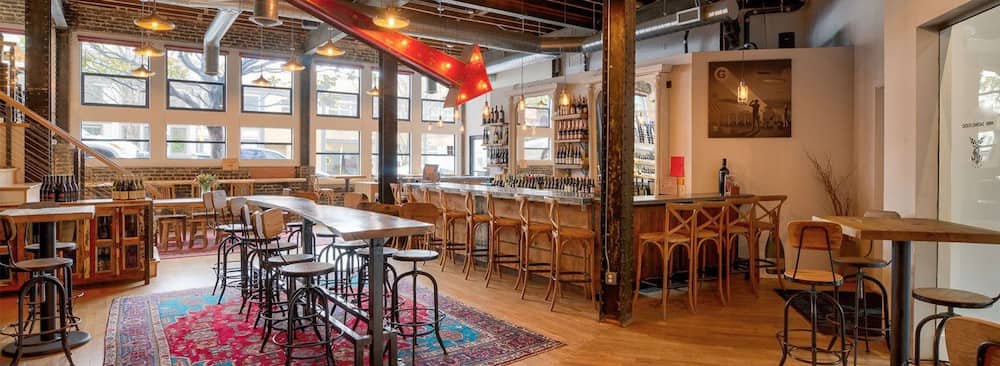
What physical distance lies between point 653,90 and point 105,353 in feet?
21.1

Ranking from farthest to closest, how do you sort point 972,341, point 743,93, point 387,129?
point 387,129 < point 743,93 < point 972,341

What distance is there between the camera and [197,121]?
1241cm

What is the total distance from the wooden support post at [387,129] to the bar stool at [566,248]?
11.9ft

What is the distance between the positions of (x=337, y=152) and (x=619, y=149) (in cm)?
1075

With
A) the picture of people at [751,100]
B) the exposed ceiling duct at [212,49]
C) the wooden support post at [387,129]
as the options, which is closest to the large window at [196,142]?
the exposed ceiling duct at [212,49]

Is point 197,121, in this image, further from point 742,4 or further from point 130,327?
point 742,4

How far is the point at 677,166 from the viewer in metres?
7.39

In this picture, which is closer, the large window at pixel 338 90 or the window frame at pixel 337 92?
the window frame at pixel 337 92

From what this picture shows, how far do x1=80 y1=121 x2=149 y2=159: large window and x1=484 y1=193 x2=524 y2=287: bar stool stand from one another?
9.04 metres

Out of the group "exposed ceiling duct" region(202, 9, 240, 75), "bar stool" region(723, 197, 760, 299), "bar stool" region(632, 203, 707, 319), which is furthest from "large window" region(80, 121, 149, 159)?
"bar stool" region(723, 197, 760, 299)

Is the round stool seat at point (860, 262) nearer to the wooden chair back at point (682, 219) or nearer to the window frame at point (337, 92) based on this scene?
the wooden chair back at point (682, 219)

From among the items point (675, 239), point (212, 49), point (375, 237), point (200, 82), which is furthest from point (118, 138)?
point (675, 239)

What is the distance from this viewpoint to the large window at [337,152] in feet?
46.1

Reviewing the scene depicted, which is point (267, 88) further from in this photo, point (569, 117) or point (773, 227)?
point (773, 227)
